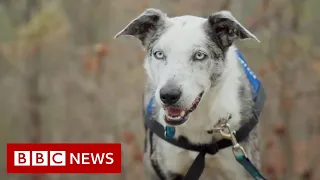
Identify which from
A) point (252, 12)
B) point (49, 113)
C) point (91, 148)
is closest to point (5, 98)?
point (49, 113)

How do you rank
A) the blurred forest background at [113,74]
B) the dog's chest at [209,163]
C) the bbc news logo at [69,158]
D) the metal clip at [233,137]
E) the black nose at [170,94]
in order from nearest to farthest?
the black nose at [170,94] → the metal clip at [233,137] → the dog's chest at [209,163] → the bbc news logo at [69,158] → the blurred forest background at [113,74]

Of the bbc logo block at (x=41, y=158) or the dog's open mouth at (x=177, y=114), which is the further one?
the bbc logo block at (x=41, y=158)

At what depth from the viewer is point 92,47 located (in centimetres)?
367

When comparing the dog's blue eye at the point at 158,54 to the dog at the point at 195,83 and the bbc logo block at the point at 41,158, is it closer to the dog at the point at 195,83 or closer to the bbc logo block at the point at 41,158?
the dog at the point at 195,83

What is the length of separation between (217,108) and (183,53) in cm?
30

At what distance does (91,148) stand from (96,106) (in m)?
0.69

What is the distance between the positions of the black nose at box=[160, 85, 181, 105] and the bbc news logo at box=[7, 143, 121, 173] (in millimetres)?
1028

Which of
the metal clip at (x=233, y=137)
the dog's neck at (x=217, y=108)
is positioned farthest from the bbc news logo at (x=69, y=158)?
the metal clip at (x=233, y=137)

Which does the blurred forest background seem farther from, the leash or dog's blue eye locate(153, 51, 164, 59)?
dog's blue eye locate(153, 51, 164, 59)

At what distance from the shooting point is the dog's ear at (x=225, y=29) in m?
2.22

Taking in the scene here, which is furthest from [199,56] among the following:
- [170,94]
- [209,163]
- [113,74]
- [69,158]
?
[113,74]

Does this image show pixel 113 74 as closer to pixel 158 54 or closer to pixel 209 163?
pixel 209 163

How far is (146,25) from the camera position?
2.34 metres

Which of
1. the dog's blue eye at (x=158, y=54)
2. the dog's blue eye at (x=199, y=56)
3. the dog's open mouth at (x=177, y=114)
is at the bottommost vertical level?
the dog's open mouth at (x=177, y=114)
